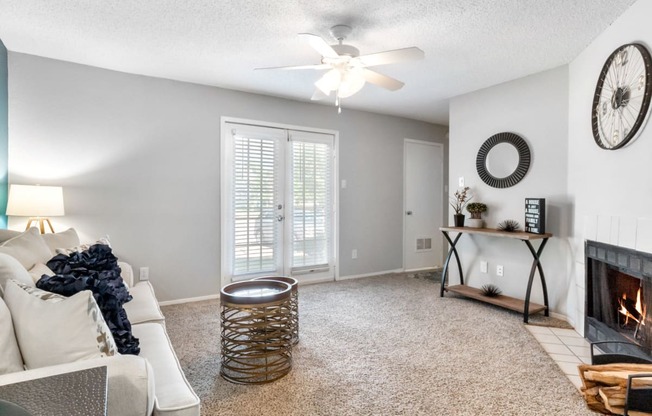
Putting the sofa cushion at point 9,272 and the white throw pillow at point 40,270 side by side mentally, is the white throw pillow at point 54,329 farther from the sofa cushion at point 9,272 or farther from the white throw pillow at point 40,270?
the white throw pillow at point 40,270

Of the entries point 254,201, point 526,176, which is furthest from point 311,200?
point 526,176

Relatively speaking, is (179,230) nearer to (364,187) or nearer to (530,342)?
(364,187)

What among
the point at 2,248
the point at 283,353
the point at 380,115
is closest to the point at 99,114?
the point at 2,248

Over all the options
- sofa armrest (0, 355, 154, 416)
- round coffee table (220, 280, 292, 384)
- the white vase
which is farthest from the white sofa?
the white vase

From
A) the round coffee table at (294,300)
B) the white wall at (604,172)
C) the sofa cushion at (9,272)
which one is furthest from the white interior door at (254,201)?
the white wall at (604,172)

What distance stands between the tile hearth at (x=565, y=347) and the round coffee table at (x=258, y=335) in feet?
5.90

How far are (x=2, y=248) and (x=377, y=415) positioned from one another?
6.83 ft

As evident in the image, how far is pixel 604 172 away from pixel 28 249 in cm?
378

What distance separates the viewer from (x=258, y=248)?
4195 millimetres

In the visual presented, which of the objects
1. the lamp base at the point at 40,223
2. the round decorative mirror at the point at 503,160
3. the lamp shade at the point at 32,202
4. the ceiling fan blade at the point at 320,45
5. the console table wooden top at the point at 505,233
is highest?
the ceiling fan blade at the point at 320,45

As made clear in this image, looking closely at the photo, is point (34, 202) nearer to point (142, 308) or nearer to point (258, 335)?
point (142, 308)

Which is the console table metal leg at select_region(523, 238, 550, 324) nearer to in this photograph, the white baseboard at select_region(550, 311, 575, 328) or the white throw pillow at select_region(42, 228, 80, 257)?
the white baseboard at select_region(550, 311, 575, 328)

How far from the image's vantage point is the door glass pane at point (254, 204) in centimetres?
408

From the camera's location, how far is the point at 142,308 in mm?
2205
